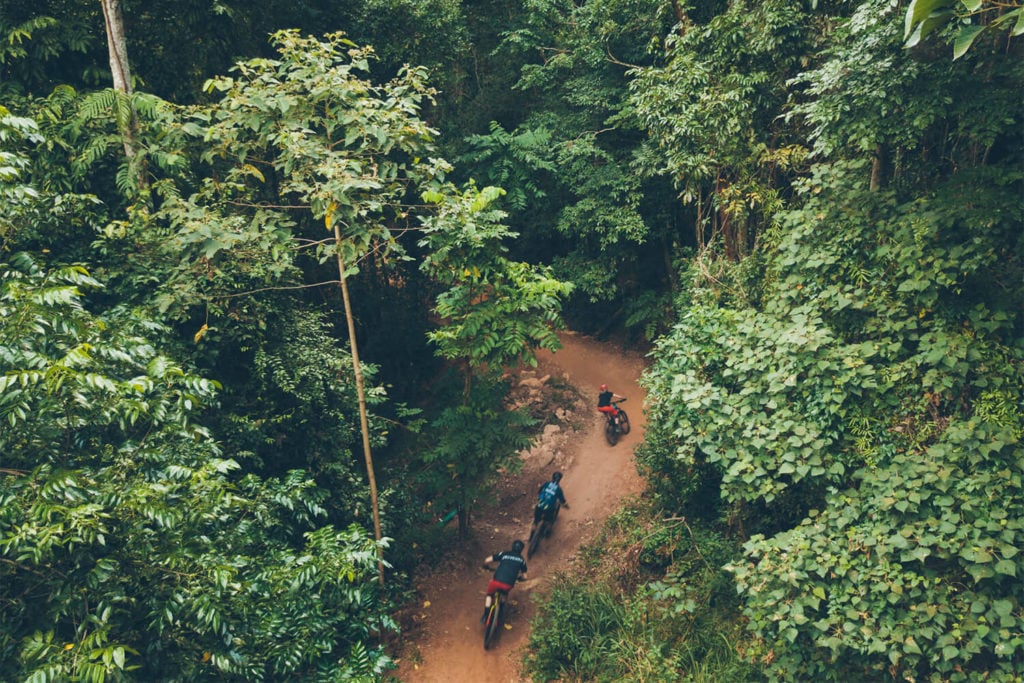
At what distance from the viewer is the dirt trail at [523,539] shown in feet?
29.8

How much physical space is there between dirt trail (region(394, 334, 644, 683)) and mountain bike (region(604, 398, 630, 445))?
0.17 m

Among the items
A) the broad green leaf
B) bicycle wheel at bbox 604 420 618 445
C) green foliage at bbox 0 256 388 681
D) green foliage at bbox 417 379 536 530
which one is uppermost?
the broad green leaf

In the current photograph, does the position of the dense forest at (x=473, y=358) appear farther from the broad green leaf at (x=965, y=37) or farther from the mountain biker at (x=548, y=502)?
the mountain biker at (x=548, y=502)

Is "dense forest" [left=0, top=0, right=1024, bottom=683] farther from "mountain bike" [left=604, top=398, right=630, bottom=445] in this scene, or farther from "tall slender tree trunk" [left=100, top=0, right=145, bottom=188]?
"mountain bike" [left=604, top=398, right=630, bottom=445]

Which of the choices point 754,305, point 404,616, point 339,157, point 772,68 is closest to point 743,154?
point 772,68

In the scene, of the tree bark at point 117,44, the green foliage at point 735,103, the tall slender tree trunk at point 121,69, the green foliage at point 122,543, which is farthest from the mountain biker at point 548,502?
the tree bark at point 117,44

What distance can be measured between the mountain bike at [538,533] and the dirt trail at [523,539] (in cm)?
15

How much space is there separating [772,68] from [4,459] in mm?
10410

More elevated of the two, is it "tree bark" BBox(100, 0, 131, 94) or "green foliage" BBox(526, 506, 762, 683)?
"tree bark" BBox(100, 0, 131, 94)

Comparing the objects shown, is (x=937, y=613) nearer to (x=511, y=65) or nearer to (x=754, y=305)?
(x=754, y=305)

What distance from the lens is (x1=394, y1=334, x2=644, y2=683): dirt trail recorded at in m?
9.09

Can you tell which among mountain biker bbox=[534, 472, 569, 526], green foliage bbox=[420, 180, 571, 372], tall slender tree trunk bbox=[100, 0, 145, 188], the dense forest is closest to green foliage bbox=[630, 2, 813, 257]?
the dense forest

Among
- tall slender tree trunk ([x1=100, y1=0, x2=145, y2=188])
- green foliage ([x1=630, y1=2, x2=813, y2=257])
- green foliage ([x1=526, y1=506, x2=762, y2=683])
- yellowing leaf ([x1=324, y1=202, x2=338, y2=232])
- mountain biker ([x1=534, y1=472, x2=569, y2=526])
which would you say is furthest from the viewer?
mountain biker ([x1=534, y1=472, x2=569, y2=526])

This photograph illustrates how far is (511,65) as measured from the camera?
15773 mm
